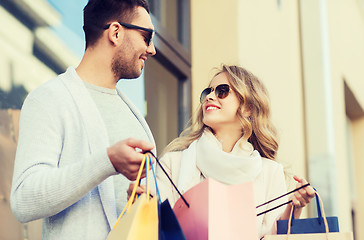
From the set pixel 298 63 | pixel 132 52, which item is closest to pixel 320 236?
pixel 132 52

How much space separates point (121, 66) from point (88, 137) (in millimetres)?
416

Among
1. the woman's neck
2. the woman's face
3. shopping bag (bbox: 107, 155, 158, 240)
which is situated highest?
the woman's face

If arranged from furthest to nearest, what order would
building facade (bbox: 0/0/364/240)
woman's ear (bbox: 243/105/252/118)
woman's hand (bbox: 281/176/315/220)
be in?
building facade (bbox: 0/0/364/240) < woman's ear (bbox: 243/105/252/118) < woman's hand (bbox: 281/176/315/220)

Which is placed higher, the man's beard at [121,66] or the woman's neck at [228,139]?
the man's beard at [121,66]

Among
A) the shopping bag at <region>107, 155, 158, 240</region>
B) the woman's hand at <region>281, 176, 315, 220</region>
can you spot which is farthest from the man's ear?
the woman's hand at <region>281, 176, 315, 220</region>

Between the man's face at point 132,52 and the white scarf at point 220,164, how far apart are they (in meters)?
0.49

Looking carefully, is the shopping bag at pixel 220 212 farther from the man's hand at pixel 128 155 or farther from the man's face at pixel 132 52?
the man's face at pixel 132 52

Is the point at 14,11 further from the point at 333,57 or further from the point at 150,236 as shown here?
the point at 333,57

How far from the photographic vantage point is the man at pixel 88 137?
162cm

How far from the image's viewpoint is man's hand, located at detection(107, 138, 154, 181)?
5.09ft

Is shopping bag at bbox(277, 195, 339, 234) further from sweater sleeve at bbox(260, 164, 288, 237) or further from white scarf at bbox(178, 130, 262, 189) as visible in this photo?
white scarf at bbox(178, 130, 262, 189)

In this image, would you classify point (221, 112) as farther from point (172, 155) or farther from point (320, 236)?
point (320, 236)

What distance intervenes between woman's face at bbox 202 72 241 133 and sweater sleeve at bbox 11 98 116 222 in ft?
3.01

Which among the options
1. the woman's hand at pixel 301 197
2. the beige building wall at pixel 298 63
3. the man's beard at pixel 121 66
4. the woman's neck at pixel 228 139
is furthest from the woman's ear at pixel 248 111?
the beige building wall at pixel 298 63
